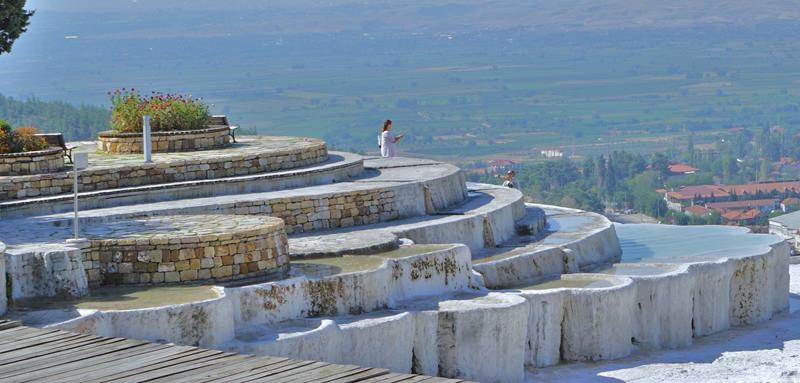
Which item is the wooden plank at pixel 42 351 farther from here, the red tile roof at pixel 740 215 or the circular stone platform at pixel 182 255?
the red tile roof at pixel 740 215

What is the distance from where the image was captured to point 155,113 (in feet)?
99.5

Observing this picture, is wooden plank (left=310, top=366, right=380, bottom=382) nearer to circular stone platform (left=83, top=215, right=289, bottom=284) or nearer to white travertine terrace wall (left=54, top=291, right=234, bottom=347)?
white travertine terrace wall (left=54, top=291, right=234, bottom=347)

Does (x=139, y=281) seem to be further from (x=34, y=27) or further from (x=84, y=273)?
(x=34, y=27)

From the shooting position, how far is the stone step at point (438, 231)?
24.7 m

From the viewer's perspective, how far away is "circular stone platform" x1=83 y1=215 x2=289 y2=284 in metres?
21.9

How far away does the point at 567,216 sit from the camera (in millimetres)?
31094

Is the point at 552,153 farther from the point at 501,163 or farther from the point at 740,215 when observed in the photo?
the point at 740,215

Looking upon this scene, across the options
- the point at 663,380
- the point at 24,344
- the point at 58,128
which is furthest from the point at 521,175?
the point at 24,344

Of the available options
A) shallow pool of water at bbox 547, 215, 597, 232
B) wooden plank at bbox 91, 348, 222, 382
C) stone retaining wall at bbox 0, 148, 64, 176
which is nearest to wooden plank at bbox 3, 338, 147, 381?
wooden plank at bbox 91, 348, 222, 382

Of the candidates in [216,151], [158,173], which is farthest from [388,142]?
[158,173]

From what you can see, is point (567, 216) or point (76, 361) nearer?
point (76, 361)

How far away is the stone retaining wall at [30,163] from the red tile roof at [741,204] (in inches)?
1538

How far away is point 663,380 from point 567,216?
7.10 m

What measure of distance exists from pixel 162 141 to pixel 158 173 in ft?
8.03
